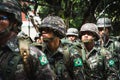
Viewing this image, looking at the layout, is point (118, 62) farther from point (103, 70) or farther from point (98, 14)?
point (98, 14)

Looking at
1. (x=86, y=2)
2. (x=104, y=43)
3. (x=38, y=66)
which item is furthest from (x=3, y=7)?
(x=86, y=2)

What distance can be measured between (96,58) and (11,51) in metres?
4.27

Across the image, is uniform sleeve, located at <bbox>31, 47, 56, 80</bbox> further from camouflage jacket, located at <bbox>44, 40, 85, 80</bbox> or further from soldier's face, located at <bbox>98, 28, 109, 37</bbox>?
soldier's face, located at <bbox>98, 28, 109, 37</bbox>

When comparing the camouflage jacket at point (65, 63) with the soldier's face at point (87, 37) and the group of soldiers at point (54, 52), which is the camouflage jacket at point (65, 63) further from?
the soldier's face at point (87, 37)

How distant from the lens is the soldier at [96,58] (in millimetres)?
7508

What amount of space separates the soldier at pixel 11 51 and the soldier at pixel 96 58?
380 centimetres

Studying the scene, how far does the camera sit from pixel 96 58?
25.2 feet

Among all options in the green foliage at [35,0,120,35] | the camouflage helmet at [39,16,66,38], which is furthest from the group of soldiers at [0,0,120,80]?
the green foliage at [35,0,120,35]

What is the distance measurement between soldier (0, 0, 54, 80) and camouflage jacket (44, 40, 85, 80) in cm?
184

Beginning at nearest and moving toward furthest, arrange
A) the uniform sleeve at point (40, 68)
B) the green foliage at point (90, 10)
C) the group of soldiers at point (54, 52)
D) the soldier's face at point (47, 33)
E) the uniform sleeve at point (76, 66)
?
the group of soldiers at point (54, 52)
the uniform sleeve at point (40, 68)
the soldier's face at point (47, 33)
the uniform sleeve at point (76, 66)
the green foliage at point (90, 10)

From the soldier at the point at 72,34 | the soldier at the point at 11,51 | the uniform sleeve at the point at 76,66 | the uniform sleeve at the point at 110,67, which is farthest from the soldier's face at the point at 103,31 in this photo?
the soldier at the point at 11,51

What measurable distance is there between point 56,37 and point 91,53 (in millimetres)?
2219

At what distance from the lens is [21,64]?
3531 mm

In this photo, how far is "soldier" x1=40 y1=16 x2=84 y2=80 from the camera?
556cm
